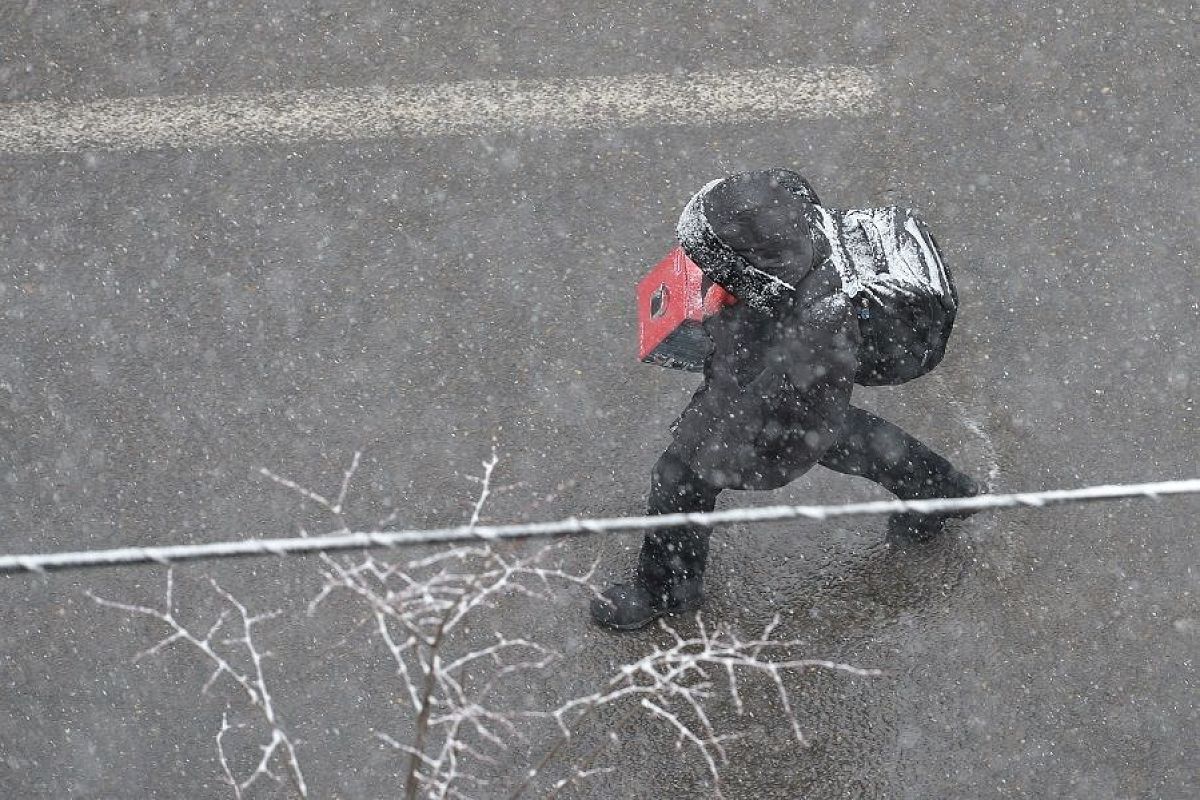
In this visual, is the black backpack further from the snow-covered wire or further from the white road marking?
the white road marking

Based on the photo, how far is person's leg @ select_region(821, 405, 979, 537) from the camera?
157 inches

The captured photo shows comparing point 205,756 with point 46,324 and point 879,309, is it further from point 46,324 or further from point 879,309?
point 879,309

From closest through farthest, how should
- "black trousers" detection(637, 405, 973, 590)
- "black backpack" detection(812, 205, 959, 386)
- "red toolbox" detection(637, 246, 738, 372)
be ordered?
"black backpack" detection(812, 205, 959, 386)
"red toolbox" detection(637, 246, 738, 372)
"black trousers" detection(637, 405, 973, 590)

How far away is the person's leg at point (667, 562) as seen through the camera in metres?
3.76

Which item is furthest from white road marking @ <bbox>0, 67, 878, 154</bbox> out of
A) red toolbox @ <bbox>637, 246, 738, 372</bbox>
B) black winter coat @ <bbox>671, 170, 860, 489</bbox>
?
black winter coat @ <bbox>671, 170, 860, 489</bbox>

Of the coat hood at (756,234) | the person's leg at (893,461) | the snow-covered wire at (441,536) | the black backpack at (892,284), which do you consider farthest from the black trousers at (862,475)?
the snow-covered wire at (441,536)

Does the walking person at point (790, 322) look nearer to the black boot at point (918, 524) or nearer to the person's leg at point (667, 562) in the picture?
the person's leg at point (667, 562)

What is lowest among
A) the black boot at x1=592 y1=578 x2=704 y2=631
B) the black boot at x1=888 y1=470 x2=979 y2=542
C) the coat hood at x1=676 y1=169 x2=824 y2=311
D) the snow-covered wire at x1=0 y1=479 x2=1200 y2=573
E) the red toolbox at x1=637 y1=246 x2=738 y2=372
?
the black boot at x1=592 y1=578 x2=704 y2=631

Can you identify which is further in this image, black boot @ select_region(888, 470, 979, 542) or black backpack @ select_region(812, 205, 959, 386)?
black boot @ select_region(888, 470, 979, 542)

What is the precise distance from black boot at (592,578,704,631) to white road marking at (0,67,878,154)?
1.92 meters

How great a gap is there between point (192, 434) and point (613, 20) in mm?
2400

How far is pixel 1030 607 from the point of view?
14.4 ft

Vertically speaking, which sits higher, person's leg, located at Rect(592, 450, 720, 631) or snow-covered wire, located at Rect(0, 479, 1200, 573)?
snow-covered wire, located at Rect(0, 479, 1200, 573)

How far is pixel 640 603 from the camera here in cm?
425
